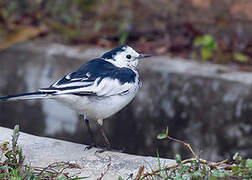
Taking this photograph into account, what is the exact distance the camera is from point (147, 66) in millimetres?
5805

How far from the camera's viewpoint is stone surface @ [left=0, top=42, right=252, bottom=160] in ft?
17.4

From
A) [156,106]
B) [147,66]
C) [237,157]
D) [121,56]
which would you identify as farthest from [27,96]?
[147,66]

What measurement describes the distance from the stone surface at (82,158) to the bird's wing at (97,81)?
1.37ft

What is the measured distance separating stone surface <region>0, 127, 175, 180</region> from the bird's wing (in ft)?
1.37

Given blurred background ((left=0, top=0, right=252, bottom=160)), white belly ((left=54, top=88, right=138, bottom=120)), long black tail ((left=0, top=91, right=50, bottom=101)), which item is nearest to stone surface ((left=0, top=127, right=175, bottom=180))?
white belly ((left=54, top=88, right=138, bottom=120))

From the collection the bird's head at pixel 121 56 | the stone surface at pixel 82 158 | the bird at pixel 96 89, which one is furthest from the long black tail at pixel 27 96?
the bird's head at pixel 121 56

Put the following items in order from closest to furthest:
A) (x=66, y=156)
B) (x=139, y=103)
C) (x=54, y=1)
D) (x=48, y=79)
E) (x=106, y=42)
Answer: (x=66, y=156), (x=139, y=103), (x=48, y=79), (x=106, y=42), (x=54, y=1)

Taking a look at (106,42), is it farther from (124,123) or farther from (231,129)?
(231,129)

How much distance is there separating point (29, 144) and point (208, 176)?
4.84ft

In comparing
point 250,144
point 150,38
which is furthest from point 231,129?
point 150,38

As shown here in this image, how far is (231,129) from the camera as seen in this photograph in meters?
5.23

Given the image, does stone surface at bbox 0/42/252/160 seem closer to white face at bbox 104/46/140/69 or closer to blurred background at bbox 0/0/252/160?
blurred background at bbox 0/0/252/160

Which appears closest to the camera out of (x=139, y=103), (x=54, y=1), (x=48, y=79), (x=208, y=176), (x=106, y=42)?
(x=208, y=176)

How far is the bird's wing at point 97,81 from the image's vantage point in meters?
3.92
